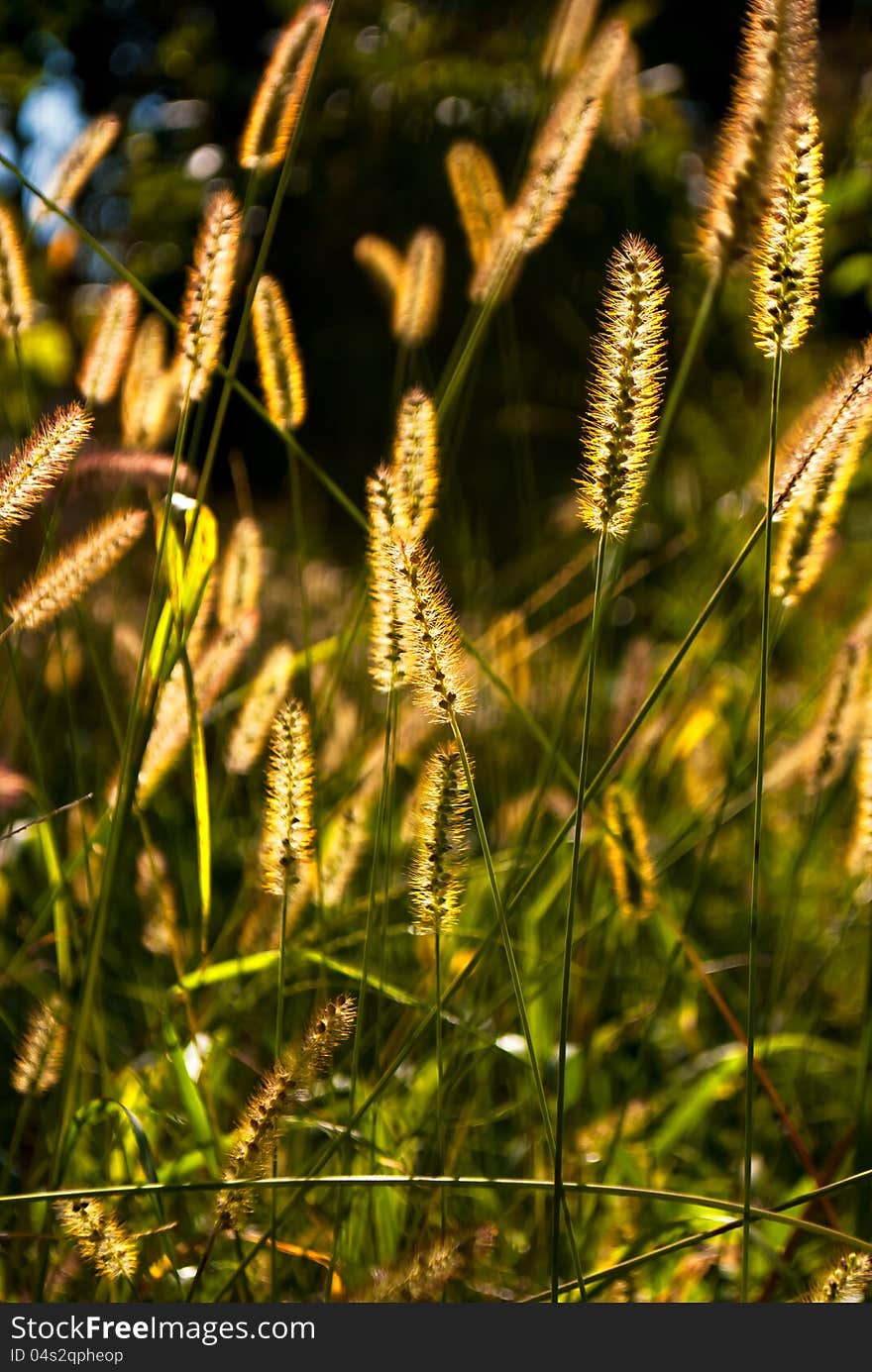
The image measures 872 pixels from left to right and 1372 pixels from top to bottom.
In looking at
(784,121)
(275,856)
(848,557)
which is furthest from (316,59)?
(848,557)

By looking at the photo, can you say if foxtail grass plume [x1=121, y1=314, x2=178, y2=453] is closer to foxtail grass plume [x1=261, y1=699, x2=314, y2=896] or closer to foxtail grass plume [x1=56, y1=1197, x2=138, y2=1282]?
foxtail grass plume [x1=261, y1=699, x2=314, y2=896]

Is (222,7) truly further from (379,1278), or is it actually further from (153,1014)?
(379,1278)

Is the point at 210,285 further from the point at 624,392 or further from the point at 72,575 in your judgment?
the point at 624,392

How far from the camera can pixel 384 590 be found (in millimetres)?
830

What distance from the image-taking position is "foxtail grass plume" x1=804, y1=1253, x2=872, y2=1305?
778 mm

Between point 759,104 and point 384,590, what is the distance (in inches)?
17.0

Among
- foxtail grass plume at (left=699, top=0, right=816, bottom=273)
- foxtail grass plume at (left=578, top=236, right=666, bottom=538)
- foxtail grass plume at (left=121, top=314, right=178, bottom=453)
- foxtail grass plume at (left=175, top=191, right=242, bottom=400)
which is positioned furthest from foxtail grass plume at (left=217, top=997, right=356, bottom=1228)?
foxtail grass plume at (left=121, top=314, right=178, bottom=453)

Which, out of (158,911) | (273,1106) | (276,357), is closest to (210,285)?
(276,357)

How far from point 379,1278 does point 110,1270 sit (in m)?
0.21

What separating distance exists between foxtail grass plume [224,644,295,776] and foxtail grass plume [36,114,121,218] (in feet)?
1.74

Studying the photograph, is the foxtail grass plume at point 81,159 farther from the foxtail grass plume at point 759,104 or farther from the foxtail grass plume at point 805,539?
the foxtail grass plume at point 805,539

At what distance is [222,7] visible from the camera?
6051 mm

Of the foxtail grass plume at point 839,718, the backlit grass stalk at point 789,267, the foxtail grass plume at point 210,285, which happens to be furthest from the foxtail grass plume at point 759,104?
the foxtail grass plume at point 839,718

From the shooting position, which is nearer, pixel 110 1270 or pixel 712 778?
pixel 110 1270
